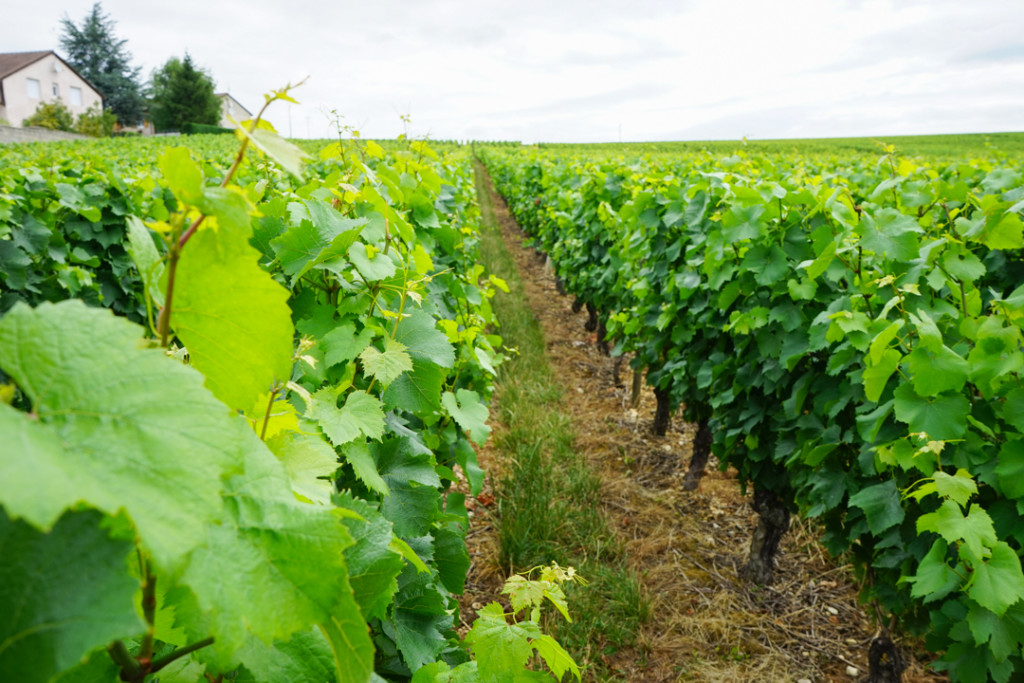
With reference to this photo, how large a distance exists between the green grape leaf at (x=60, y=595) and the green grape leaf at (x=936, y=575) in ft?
7.93

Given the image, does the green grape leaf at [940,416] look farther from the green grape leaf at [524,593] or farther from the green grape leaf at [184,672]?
the green grape leaf at [184,672]

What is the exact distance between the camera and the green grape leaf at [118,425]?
0.35 meters

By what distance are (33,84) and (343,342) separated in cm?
6832

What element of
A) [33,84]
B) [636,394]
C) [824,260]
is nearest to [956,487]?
[824,260]

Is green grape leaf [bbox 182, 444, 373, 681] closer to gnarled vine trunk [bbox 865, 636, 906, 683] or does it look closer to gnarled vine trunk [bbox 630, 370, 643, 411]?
gnarled vine trunk [bbox 865, 636, 906, 683]

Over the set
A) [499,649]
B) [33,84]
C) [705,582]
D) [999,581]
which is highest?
[33,84]

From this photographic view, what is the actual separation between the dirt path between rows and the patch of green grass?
129mm

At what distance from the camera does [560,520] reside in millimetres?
4027

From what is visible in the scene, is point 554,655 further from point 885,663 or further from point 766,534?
point 766,534

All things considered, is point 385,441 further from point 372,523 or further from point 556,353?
point 556,353

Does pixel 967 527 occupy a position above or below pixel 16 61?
below

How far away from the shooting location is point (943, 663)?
239cm

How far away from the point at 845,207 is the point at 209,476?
3.24 meters

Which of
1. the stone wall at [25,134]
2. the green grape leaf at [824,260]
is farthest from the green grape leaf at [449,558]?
the stone wall at [25,134]
